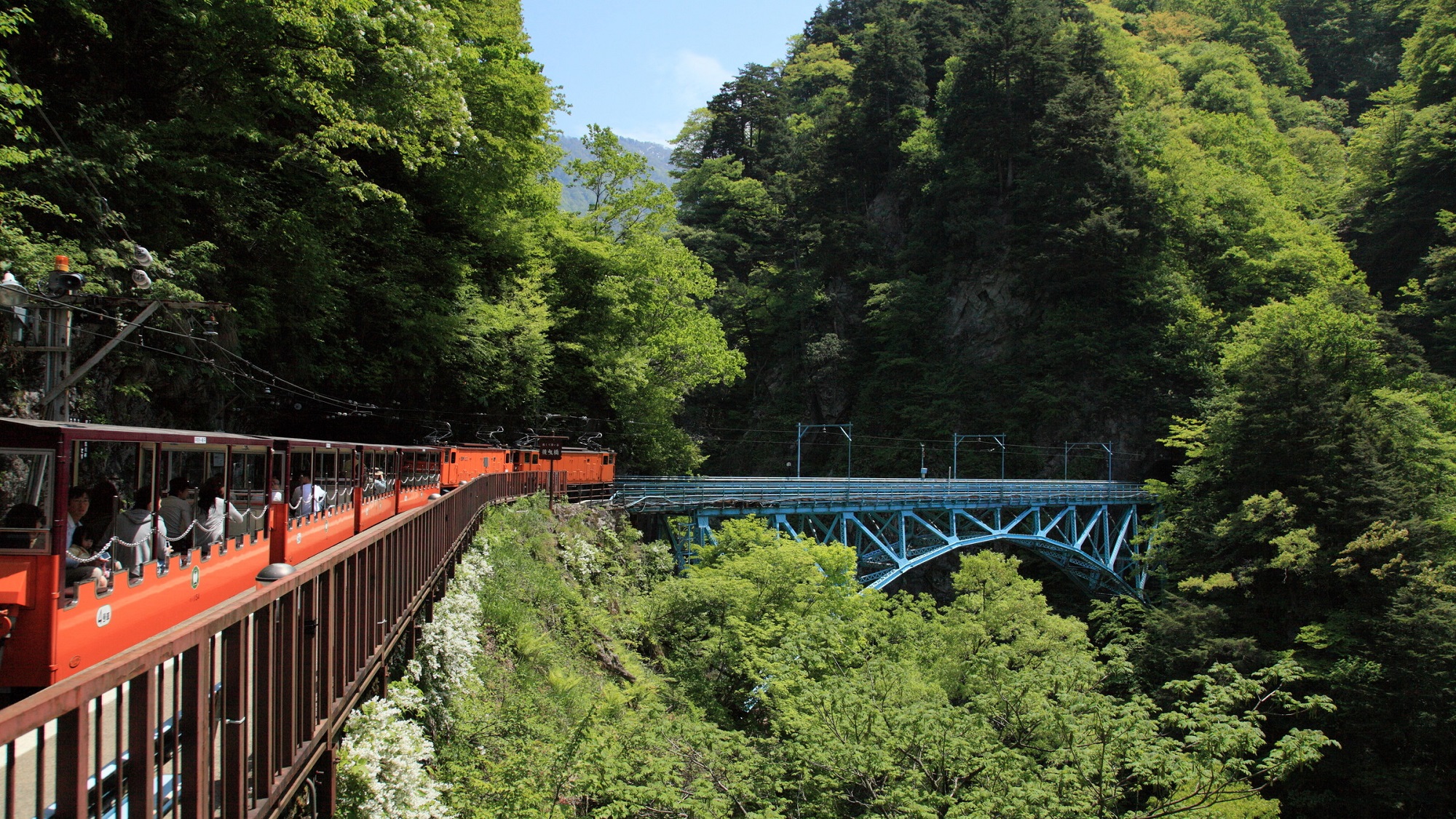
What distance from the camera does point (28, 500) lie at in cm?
491

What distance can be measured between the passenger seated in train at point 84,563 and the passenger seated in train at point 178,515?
57 cm

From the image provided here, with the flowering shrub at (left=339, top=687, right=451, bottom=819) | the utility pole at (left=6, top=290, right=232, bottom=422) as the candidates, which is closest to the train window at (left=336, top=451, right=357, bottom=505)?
the utility pole at (left=6, top=290, right=232, bottom=422)

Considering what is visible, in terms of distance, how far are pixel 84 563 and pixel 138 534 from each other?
756mm

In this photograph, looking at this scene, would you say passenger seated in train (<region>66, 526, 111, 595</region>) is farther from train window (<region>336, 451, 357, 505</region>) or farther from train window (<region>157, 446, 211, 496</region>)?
train window (<region>336, 451, 357, 505</region>)

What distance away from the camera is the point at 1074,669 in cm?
1681

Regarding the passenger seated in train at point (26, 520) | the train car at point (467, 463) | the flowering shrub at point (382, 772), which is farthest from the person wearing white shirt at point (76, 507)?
the train car at point (467, 463)

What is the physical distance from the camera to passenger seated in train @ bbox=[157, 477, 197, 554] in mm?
6168

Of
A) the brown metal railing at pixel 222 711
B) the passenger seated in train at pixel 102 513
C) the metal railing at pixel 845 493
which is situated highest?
the passenger seated in train at pixel 102 513

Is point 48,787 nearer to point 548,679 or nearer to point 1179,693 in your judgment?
point 548,679

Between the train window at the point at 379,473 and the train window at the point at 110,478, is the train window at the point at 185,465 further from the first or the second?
the train window at the point at 379,473

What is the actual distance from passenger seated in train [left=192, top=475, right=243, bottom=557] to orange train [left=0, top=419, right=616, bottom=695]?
0.02 m

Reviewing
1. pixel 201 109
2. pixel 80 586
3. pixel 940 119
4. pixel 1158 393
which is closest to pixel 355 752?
pixel 80 586

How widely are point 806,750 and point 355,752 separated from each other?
26.2 feet

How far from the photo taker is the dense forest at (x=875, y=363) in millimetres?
12812
